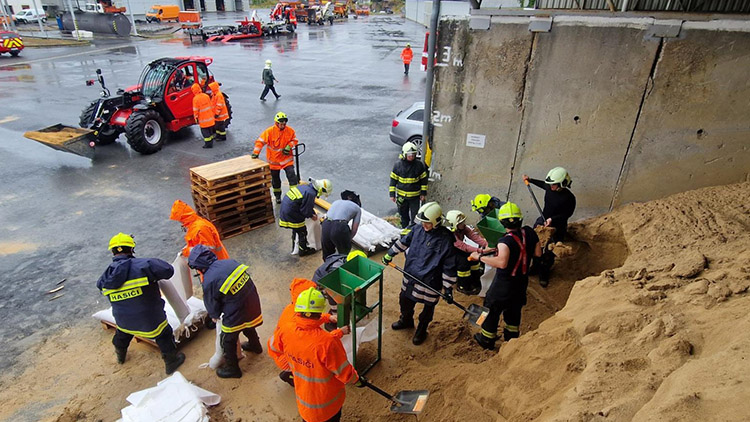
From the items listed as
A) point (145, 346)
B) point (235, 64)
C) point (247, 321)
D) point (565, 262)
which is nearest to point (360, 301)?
point (247, 321)

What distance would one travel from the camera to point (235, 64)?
23219 mm

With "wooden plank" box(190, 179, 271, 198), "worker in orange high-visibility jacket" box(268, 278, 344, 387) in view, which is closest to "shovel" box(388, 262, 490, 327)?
"worker in orange high-visibility jacket" box(268, 278, 344, 387)

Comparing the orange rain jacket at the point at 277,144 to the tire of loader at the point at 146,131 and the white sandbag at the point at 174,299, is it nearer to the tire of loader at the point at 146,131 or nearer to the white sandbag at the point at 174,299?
the white sandbag at the point at 174,299

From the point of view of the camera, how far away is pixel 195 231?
534 cm

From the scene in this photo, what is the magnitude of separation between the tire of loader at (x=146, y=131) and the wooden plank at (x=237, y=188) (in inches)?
161

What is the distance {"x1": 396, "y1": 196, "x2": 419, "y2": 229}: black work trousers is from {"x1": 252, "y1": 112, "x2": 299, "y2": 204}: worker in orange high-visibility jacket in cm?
247

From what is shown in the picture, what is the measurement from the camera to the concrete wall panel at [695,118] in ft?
17.8

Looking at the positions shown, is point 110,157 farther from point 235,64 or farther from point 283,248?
point 235,64

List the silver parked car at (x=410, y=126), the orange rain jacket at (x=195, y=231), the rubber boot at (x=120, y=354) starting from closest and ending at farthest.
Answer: the rubber boot at (x=120, y=354) < the orange rain jacket at (x=195, y=231) < the silver parked car at (x=410, y=126)

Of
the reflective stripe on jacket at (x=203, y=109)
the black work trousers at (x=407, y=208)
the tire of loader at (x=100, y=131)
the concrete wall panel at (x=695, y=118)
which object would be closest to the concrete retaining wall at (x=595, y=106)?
the concrete wall panel at (x=695, y=118)

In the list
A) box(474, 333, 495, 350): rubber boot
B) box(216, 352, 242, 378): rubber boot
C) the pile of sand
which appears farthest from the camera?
box(474, 333, 495, 350): rubber boot

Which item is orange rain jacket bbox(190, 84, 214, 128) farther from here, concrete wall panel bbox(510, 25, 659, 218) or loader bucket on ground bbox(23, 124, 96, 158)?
concrete wall panel bbox(510, 25, 659, 218)

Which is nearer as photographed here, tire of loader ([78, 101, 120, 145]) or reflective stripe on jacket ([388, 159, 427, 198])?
reflective stripe on jacket ([388, 159, 427, 198])

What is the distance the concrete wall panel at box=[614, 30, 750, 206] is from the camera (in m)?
5.43
